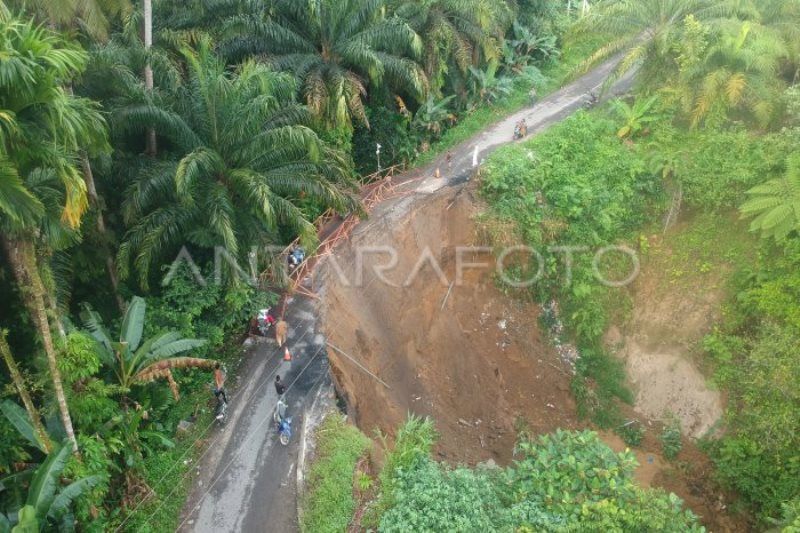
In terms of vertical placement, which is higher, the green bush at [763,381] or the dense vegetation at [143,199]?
the dense vegetation at [143,199]

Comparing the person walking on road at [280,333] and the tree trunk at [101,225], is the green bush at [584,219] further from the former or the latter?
the tree trunk at [101,225]

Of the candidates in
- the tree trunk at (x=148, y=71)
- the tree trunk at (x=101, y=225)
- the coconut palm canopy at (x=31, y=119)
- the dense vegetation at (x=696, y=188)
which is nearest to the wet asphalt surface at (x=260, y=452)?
the tree trunk at (x=101, y=225)

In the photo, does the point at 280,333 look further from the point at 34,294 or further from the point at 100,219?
the point at 34,294

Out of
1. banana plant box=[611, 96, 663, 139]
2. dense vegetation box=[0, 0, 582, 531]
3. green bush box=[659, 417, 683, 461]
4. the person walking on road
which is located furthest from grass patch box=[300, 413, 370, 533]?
banana plant box=[611, 96, 663, 139]

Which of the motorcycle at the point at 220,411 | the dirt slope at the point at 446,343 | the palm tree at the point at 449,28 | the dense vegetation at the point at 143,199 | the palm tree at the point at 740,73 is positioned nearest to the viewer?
the dense vegetation at the point at 143,199

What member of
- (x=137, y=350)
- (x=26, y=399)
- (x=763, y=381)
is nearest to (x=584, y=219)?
(x=763, y=381)

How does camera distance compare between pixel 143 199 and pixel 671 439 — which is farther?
pixel 671 439
